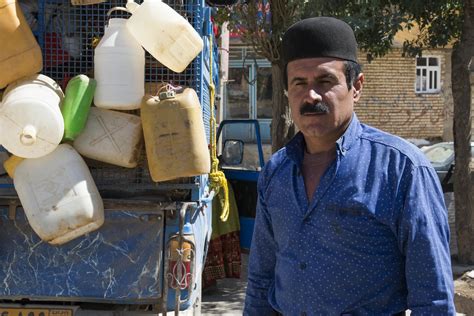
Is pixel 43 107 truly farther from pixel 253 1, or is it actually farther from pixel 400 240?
pixel 253 1

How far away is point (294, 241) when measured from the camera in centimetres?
192

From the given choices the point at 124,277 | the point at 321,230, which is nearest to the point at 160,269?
the point at 124,277

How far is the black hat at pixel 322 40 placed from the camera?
6.04 ft

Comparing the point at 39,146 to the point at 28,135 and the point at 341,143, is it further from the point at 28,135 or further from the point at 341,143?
the point at 341,143

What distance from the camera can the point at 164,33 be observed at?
114 inches

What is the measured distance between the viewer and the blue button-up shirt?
1692mm

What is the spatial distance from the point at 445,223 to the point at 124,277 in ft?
5.86

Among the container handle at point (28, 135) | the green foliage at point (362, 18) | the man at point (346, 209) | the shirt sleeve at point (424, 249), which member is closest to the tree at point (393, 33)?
the green foliage at point (362, 18)

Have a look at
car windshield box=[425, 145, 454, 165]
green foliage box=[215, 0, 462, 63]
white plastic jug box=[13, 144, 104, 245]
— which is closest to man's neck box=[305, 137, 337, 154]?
white plastic jug box=[13, 144, 104, 245]

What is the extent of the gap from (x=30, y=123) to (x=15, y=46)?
0.38 meters

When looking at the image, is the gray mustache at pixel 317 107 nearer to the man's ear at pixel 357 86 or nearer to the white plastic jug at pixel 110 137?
the man's ear at pixel 357 86

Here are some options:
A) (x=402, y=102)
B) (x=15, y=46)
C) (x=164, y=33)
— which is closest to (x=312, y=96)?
(x=164, y=33)

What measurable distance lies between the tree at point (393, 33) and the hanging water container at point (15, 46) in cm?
378

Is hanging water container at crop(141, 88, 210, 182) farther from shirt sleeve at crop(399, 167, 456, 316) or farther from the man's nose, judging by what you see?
shirt sleeve at crop(399, 167, 456, 316)
